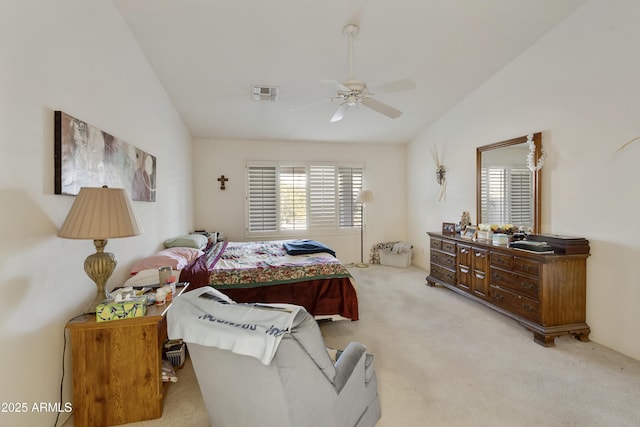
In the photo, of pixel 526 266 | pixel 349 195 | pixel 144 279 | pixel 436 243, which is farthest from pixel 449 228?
→ pixel 144 279

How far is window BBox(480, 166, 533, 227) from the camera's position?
3.51m

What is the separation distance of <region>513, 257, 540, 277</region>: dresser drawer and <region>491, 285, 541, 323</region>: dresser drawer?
271 mm

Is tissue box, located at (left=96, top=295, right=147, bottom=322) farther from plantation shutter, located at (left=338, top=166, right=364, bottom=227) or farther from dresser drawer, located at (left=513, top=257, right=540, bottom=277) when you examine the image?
plantation shutter, located at (left=338, top=166, right=364, bottom=227)

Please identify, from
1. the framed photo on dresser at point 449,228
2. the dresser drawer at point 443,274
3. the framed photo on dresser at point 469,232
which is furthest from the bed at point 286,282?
the framed photo on dresser at point 449,228

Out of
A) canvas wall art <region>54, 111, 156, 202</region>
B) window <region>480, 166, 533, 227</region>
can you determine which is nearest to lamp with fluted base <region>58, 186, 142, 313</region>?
canvas wall art <region>54, 111, 156, 202</region>

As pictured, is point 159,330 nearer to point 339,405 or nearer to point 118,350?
point 118,350

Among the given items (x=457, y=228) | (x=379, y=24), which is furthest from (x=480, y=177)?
(x=379, y=24)

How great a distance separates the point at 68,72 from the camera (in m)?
1.85

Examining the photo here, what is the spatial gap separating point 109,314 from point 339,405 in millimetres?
1441

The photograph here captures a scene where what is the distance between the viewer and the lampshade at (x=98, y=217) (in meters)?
1.57

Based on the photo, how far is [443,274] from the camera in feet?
14.2

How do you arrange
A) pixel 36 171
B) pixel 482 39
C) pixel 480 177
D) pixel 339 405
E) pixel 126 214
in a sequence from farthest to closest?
1. pixel 480 177
2. pixel 482 39
3. pixel 126 214
4. pixel 36 171
5. pixel 339 405

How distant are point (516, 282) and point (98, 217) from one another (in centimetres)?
370

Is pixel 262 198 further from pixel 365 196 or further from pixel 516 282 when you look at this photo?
pixel 516 282
